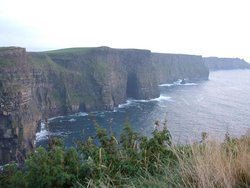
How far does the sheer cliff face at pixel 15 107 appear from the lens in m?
61.6

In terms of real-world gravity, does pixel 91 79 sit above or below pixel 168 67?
below

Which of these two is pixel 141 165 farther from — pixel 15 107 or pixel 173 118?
pixel 173 118

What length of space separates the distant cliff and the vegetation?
5063 centimetres

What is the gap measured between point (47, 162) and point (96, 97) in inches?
3938

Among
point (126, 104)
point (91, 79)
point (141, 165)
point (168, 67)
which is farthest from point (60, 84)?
point (141, 165)

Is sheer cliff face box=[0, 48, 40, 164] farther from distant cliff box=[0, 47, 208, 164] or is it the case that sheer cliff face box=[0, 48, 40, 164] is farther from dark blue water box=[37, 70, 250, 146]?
dark blue water box=[37, 70, 250, 146]

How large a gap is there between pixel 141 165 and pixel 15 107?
6370cm

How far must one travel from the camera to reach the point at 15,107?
6712cm

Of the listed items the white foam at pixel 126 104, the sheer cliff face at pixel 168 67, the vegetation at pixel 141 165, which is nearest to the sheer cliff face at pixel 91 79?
the white foam at pixel 126 104

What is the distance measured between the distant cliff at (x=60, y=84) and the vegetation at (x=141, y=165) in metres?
50.6

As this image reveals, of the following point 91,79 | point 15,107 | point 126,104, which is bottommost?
point 126,104

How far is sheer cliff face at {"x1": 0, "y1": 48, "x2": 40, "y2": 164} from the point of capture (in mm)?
61594

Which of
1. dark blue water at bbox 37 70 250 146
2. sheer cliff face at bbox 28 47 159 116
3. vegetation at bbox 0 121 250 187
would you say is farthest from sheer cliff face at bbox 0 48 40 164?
vegetation at bbox 0 121 250 187

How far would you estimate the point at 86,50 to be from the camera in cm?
12400
